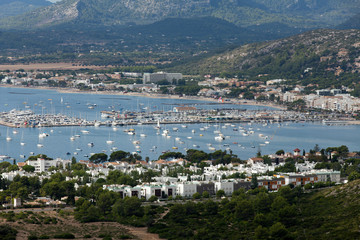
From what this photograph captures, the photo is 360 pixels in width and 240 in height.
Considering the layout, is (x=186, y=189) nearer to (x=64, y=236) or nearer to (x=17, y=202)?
(x=17, y=202)

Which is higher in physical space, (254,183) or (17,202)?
(254,183)

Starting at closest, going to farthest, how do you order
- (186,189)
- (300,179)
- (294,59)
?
(186,189) < (300,179) < (294,59)

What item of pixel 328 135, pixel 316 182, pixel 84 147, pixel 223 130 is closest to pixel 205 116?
pixel 223 130

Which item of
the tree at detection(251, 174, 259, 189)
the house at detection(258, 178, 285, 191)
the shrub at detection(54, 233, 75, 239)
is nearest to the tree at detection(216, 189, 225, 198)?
the tree at detection(251, 174, 259, 189)

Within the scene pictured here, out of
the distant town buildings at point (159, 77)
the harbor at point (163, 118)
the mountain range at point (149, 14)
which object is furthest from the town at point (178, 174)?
the mountain range at point (149, 14)

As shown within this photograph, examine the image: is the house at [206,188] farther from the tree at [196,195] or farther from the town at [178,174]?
the tree at [196,195]

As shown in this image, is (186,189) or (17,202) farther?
(186,189)

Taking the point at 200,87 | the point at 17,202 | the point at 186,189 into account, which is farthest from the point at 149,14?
the point at 17,202

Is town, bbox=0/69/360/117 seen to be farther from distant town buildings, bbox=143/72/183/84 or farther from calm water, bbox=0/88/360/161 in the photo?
calm water, bbox=0/88/360/161
